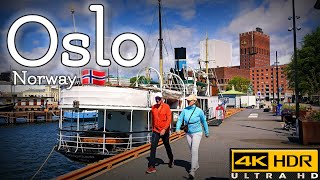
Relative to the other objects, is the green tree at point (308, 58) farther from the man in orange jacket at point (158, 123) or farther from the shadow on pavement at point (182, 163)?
the man in orange jacket at point (158, 123)

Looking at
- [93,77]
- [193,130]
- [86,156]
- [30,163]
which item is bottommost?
[30,163]

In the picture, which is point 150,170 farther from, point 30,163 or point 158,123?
point 30,163

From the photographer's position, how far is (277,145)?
14.3 m

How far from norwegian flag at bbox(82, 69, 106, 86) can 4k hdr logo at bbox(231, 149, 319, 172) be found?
36.1ft

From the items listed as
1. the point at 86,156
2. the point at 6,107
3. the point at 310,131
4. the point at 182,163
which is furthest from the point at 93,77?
the point at 6,107

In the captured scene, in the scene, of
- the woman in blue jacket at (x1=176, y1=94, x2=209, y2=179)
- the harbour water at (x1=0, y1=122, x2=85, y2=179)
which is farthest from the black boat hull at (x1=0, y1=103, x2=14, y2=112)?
the woman in blue jacket at (x1=176, y1=94, x2=209, y2=179)

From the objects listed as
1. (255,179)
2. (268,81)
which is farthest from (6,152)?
(268,81)

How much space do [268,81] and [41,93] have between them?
12572 centimetres

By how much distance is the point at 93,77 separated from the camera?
52.4 ft

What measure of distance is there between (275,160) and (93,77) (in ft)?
37.4

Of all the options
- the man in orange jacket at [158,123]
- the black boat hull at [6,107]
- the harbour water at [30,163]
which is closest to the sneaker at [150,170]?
the man in orange jacket at [158,123]

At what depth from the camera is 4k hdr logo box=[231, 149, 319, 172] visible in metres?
6.19

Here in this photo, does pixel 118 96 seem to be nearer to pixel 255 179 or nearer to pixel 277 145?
pixel 277 145

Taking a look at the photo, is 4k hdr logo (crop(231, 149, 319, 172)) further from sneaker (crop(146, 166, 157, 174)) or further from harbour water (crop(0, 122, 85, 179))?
harbour water (crop(0, 122, 85, 179))
